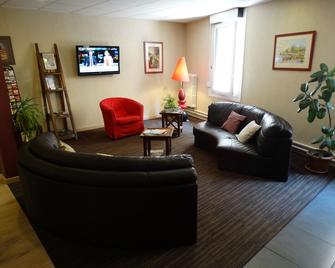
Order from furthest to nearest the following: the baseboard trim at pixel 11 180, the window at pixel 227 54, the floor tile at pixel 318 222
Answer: the window at pixel 227 54
the baseboard trim at pixel 11 180
the floor tile at pixel 318 222

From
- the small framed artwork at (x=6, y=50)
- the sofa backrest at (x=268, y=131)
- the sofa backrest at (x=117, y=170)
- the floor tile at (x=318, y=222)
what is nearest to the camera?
the sofa backrest at (x=117, y=170)

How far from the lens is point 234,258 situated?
2.03 meters

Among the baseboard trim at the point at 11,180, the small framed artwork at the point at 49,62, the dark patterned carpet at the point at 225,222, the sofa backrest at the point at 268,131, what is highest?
the small framed artwork at the point at 49,62

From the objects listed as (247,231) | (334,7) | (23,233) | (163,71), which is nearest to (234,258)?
(247,231)

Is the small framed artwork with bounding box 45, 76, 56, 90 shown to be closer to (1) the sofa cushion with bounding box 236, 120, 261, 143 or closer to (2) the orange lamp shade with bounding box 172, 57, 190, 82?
(2) the orange lamp shade with bounding box 172, 57, 190, 82

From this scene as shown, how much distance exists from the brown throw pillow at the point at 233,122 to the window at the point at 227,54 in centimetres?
118

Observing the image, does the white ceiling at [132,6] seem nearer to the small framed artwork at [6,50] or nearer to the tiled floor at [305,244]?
the small framed artwork at [6,50]

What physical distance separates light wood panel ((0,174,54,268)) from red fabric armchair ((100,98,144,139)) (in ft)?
7.60

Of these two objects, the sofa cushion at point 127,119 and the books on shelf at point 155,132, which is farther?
the sofa cushion at point 127,119

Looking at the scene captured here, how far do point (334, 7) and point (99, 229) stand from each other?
4.15 m

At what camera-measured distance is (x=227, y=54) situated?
5398 millimetres

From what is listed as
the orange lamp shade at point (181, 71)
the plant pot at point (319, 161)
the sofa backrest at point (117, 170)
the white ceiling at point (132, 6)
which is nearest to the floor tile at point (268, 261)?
the sofa backrest at point (117, 170)

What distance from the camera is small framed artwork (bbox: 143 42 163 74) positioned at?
19.9ft

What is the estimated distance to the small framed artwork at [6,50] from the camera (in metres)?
4.38
